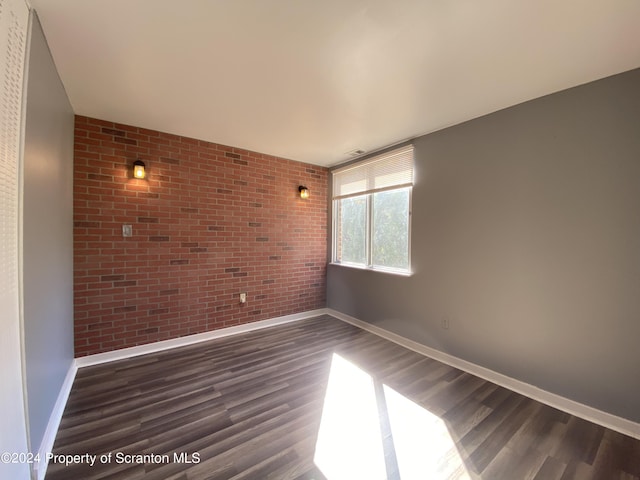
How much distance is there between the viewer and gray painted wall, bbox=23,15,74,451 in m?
1.32

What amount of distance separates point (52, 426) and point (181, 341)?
141cm

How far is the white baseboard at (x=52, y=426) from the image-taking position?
1.37 meters

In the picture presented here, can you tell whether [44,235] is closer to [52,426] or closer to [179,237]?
[52,426]

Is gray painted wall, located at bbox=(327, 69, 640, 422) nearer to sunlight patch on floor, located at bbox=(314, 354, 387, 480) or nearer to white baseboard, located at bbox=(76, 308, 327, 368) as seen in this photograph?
sunlight patch on floor, located at bbox=(314, 354, 387, 480)

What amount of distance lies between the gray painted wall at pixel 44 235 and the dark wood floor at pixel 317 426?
0.41 metres

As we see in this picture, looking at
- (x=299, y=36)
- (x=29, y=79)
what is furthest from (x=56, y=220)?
(x=299, y=36)

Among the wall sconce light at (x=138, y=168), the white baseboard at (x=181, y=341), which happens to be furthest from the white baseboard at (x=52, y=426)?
the wall sconce light at (x=138, y=168)

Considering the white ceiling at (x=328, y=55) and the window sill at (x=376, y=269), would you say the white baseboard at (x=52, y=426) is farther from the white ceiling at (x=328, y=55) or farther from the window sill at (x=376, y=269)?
the window sill at (x=376, y=269)

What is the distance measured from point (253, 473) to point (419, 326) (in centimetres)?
216

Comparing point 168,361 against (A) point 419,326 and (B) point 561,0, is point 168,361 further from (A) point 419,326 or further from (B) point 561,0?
(B) point 561,0

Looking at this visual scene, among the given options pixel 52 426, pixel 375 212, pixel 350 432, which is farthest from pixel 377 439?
pixel 375 212

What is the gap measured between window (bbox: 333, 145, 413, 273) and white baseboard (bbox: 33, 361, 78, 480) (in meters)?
3.20

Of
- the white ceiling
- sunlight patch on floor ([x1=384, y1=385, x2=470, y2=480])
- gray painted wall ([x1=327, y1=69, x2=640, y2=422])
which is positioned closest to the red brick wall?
the white ceiling

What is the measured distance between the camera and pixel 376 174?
3520 millimetres
